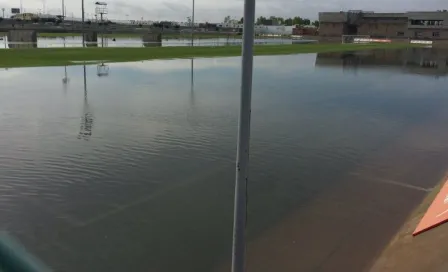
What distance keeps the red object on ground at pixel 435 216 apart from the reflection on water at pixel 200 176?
1.82 feet

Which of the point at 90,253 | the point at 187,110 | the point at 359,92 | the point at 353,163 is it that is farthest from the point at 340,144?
the point at 359,92

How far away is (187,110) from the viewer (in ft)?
55.5

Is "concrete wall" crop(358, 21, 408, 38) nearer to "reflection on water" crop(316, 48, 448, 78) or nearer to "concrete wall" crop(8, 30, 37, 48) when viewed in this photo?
"reflection on water" crop(316, 48, 448, 78)

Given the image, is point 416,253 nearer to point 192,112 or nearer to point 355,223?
point 355,223

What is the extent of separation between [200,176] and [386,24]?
133 m

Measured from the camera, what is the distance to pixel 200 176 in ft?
31.6

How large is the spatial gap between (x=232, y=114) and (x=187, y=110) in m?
1.70

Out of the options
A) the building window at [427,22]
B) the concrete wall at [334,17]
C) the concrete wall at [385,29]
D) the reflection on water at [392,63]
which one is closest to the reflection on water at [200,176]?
the reflection on water at [392,63]

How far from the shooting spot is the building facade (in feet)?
399

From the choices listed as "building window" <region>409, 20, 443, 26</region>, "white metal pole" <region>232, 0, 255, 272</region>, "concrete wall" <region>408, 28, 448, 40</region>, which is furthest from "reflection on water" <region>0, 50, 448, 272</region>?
"building window" <region>409, 20, 443, 26</region>

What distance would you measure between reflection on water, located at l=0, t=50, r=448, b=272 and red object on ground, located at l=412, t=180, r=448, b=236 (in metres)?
0.55

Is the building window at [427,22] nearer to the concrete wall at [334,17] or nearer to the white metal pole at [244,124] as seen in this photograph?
the concrete wall at [334,17]

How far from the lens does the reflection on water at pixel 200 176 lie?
6.64 meters

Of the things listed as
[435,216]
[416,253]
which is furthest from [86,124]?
[416,253]
